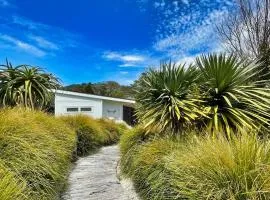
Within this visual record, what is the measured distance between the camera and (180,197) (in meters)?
4.93

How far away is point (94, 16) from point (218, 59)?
33.7 feet

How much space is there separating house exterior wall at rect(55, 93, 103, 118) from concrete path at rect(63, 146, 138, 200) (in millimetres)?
17781

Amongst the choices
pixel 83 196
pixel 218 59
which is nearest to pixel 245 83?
pixel 218 59

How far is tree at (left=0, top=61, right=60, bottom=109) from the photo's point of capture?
11956 millimetres

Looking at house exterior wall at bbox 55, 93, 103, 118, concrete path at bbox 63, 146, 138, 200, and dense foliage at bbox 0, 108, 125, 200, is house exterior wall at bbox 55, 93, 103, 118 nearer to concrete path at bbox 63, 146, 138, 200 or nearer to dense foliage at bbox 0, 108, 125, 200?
concrete path at bbox 63, 146, 138, 200

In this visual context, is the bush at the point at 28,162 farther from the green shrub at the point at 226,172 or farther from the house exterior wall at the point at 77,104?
the house exterior wall at the point at 77,104

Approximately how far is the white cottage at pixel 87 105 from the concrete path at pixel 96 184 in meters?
17.4

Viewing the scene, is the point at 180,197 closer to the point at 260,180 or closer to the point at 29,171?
the point at 260,180

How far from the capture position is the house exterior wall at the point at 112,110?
30.9m

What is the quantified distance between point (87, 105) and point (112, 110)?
272 centimetres

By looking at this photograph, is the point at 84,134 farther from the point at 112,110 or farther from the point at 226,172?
the point at 112,110

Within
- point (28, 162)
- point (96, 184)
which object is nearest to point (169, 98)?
point (96, 184)

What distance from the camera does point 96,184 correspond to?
26.5ft

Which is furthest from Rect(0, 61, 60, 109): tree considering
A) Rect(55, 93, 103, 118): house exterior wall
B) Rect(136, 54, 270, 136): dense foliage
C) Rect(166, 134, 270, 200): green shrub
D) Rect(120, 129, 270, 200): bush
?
Rect(55, 93, 103, 118): house exterior wall
